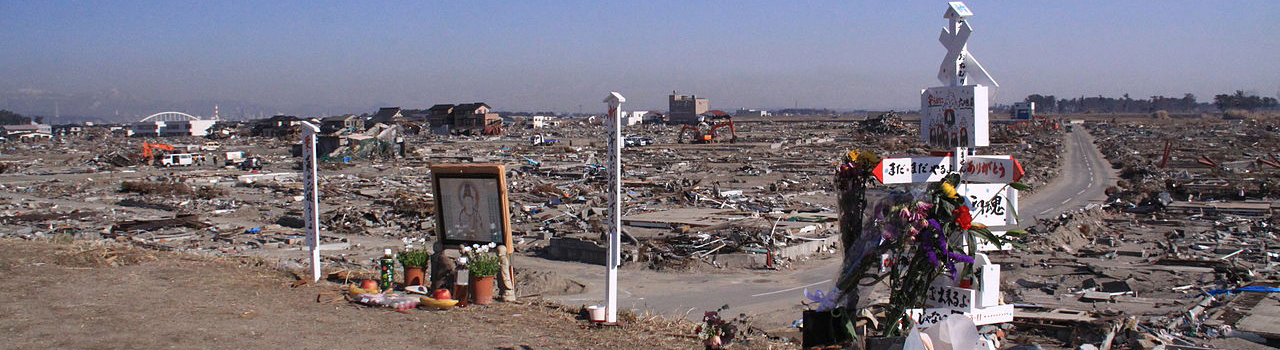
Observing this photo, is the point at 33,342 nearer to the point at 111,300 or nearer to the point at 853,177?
the point at 111,300

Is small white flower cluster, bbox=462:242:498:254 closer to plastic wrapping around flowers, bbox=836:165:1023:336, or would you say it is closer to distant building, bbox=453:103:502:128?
plastic wrapping around flowers, bbox=836:165:1023:336

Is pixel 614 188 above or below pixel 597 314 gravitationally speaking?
above

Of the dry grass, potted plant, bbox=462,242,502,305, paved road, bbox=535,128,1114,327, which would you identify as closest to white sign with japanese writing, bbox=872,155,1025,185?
potted plant, bbox=462,242,502,305

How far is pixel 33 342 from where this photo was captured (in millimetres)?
6398

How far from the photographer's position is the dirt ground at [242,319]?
21.9 feet

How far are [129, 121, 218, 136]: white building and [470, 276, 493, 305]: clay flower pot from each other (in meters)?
108

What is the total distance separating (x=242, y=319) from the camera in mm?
7340

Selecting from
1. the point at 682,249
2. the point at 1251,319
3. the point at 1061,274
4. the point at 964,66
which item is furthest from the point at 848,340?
the point at 682,249

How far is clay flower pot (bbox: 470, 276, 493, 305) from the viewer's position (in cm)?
849

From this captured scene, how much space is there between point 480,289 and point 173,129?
113958 millimetres

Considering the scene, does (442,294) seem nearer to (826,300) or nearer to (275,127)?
(826,300)

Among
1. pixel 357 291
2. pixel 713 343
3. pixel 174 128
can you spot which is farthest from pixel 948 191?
pixel 174 128

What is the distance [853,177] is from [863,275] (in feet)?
1.90

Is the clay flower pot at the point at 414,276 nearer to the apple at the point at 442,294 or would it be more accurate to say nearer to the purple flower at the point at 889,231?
the apple at the point at 442,294
